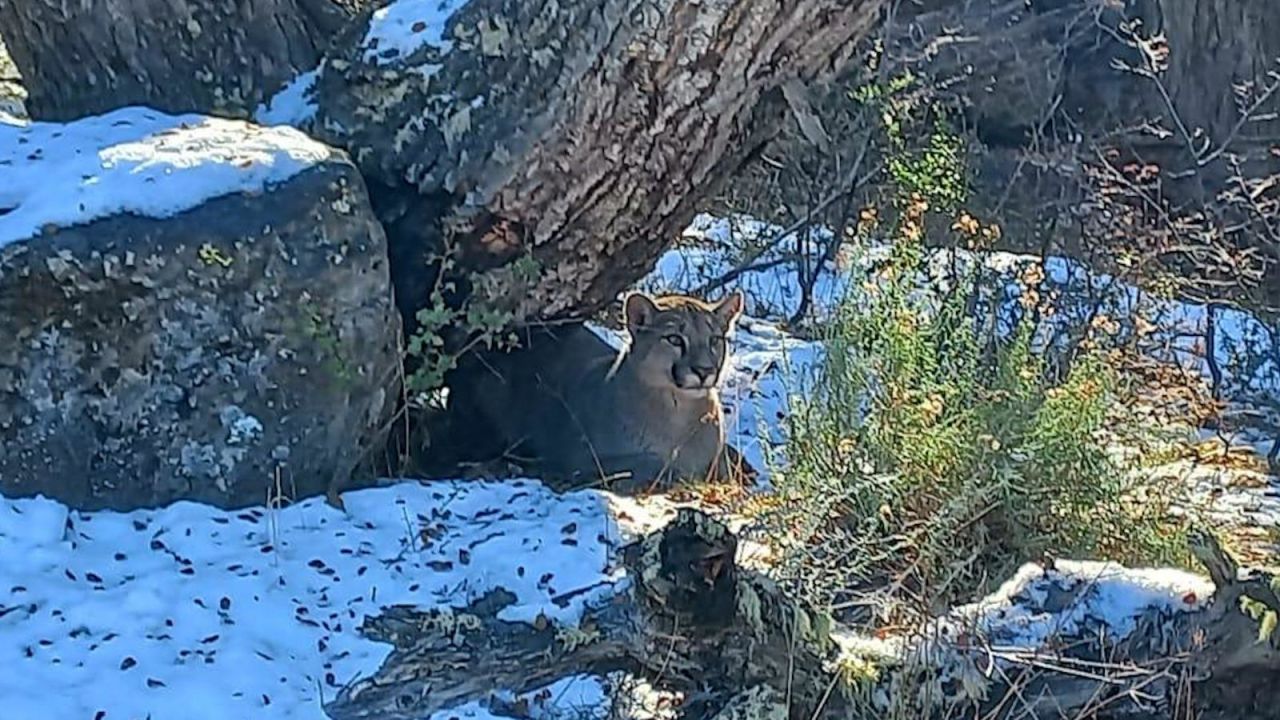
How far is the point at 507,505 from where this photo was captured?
519 centimetres

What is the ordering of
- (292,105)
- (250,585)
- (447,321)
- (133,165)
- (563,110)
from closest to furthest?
1. (250,585)
2. (133,165)
3. (563,110)
4. (447,321)
5. (292,105)

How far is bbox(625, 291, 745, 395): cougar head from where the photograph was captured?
607cm

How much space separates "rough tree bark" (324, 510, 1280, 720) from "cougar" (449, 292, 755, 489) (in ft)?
6.58

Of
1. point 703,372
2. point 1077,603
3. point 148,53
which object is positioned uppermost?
point 148,53

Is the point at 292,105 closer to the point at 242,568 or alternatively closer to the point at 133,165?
the point at 133,165

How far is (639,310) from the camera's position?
6.13 meters

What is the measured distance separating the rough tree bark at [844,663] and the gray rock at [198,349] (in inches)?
46.7

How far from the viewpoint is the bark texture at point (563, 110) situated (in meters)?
5.29

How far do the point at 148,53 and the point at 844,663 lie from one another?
311 cm

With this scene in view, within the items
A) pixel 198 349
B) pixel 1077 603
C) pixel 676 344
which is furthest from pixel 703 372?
pixel 1077 603

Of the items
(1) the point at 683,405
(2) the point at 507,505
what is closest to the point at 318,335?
(2) the point at 507,505

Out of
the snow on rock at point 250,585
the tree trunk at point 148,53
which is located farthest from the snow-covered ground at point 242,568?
the tree trunk at point 148,53

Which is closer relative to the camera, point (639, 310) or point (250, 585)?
point (250, 585)

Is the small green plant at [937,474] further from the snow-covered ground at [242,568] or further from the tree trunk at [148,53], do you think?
the tree trunk at [148,53]
